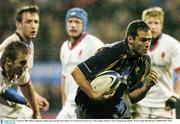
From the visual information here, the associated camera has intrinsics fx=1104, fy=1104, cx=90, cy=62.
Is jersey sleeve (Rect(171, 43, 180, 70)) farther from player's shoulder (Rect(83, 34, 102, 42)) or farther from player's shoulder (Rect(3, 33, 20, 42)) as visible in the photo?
player's shoulder (Rect(3, 33, 20, 42))

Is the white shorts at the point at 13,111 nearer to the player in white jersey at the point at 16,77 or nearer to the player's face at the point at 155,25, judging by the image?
the player in white jersey at the point at 16,77

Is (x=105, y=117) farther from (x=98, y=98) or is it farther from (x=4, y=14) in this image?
(x=4, y=14)

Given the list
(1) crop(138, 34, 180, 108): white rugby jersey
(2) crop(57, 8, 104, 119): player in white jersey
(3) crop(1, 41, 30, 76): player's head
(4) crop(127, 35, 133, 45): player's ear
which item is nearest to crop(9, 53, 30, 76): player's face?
(3) crop(1, 41, 30, 76): player's head

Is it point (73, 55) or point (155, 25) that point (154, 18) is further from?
point (73, 55)

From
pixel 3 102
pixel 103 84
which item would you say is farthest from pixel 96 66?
pixel 3 102

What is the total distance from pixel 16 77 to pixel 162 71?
29.2 inches

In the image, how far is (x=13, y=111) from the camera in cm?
552

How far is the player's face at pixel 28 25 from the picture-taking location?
18.1 ft

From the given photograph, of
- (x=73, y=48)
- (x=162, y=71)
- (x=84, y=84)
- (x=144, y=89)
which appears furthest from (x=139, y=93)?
(x=73, y=48)

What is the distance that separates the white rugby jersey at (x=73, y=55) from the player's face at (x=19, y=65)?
20cm

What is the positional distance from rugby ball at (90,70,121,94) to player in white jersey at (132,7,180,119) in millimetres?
231

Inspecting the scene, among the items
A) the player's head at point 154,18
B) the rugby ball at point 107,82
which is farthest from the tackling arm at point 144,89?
the player's head at point 154,18

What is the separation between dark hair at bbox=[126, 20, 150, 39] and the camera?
5414 mm

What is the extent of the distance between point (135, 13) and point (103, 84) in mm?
410
